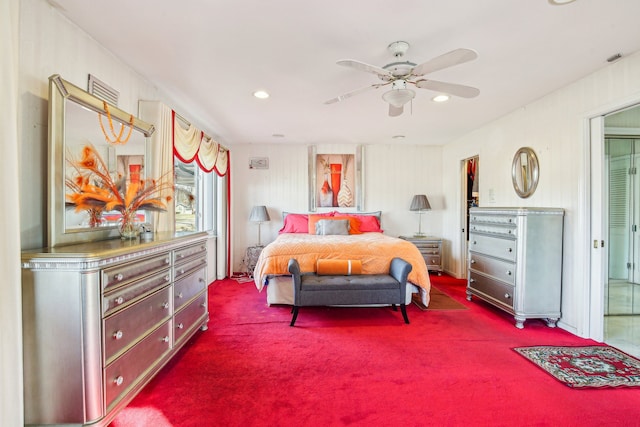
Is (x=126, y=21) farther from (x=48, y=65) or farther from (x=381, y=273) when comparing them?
(x=381, y=273)

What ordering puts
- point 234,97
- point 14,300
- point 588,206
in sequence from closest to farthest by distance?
point 14,300
point 588,206
point 234,97

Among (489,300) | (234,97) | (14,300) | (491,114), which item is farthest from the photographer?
(491,114)

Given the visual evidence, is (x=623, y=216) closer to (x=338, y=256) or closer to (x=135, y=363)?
(x=338, y=256)

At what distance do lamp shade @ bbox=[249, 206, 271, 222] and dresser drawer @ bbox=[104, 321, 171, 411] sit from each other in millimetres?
3112

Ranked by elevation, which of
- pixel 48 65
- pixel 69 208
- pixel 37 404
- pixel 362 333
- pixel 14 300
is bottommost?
pixel 362 333

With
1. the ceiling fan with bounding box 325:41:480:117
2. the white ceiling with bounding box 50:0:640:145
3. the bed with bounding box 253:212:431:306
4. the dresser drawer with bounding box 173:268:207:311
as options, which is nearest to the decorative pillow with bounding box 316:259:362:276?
the bed with bounding box 253:212:431:306

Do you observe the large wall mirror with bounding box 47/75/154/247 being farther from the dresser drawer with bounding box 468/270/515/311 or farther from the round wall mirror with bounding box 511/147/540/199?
the round wall mirror with bounding box 511/147/540/199

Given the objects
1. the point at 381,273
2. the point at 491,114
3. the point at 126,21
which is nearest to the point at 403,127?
the point at 491,114

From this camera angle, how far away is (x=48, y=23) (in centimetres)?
184

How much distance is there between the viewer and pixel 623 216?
13.4 ft

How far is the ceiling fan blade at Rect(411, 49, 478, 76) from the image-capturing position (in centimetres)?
179

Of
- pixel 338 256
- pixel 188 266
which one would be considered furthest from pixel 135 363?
pixel 338 256

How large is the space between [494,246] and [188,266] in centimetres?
333

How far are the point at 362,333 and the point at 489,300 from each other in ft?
5.62
